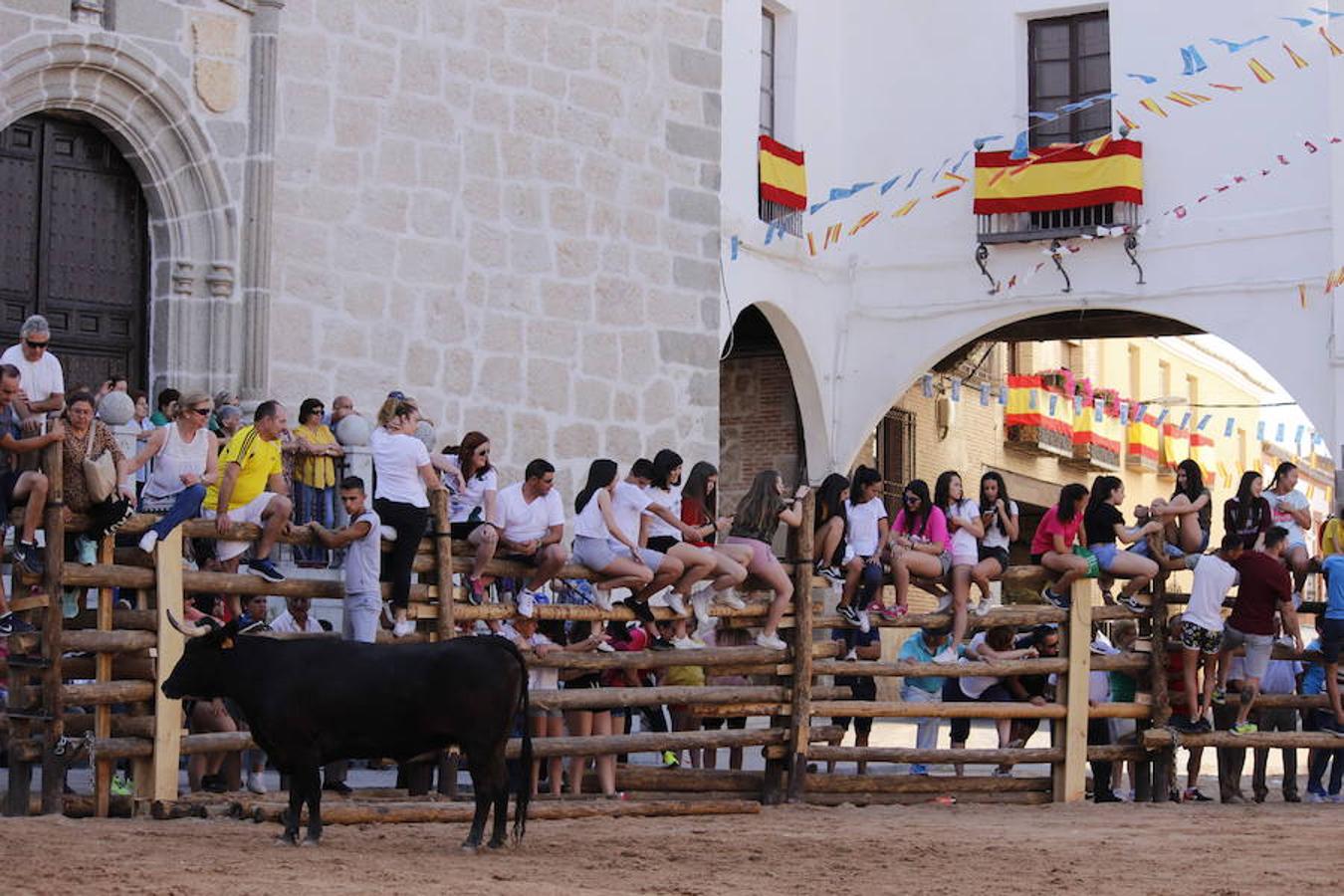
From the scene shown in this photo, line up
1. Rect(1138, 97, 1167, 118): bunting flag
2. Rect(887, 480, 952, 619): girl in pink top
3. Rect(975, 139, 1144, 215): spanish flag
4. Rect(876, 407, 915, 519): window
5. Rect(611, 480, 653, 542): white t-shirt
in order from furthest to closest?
1. Rect(876, 407, 915, 519): window
2. Rect(975, 139, 1144, 215): spanish flag
3. Rect(1138, 97, 1167, 118): bunting flag
4. Rect(887, 480, 952, 619): girl in pink top
5. Rect(611, 480, 653, 542): white t-shirt

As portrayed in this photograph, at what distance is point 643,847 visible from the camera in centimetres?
1076

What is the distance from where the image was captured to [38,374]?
12.6 m

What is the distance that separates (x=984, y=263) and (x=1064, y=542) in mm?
10827

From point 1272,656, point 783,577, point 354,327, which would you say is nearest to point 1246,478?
point 1272,656

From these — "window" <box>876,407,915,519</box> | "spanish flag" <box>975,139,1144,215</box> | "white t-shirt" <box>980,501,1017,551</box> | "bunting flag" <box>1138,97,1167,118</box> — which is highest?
"bunting flag" <box>1138,97,1167,118</box>

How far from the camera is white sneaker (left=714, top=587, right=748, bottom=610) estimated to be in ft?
45.0

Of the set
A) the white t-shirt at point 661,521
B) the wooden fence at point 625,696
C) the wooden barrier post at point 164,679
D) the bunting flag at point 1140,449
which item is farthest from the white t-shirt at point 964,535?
the bunting flag at point 1140,449

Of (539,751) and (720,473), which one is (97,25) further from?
(720,473)

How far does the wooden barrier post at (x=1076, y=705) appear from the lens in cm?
1470

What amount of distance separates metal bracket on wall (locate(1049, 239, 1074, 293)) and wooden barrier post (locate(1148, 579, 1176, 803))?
9993mm

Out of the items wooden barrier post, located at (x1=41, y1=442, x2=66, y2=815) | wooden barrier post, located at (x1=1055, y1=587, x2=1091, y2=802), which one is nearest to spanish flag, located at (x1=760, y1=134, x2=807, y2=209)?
wooden barrier post, located at (x1=1055, y1=587, x2=1091, y2=802)

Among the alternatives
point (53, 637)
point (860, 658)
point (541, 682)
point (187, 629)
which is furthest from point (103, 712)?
point (860, 658)

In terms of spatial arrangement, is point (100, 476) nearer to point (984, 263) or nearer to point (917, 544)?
point (917, 544)

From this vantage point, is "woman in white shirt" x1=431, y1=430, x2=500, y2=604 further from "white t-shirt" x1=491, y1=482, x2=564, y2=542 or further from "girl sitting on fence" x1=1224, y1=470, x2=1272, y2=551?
"girl sitting on fence" x1=1224, y1=470, x2=1272, y2=551
